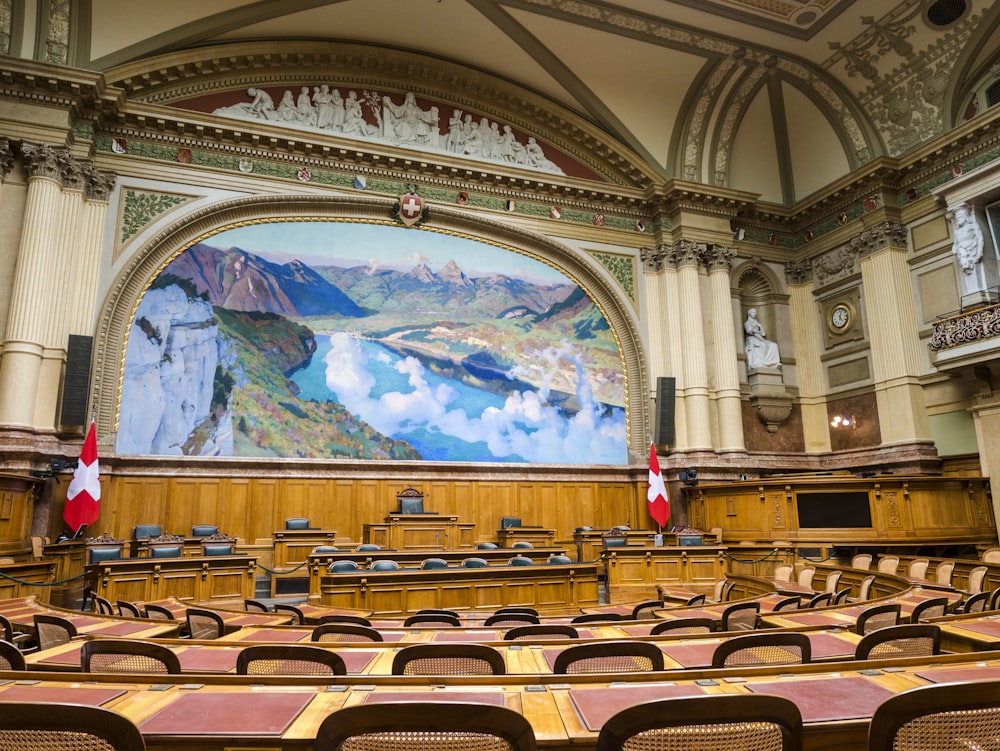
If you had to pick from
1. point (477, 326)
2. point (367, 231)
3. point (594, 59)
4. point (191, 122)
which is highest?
point (594, 59)

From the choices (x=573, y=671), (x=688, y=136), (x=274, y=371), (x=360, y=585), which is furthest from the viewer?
(x=688, y=136)

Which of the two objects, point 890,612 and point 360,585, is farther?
point 360,585

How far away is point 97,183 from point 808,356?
740 inches

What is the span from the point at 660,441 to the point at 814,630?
13.3 m

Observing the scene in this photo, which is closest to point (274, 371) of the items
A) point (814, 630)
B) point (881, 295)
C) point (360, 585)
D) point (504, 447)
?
point (504, 447)

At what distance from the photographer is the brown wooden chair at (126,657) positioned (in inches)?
135

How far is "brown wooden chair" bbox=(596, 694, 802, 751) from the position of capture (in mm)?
1859

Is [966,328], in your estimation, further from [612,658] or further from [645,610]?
[612,658]

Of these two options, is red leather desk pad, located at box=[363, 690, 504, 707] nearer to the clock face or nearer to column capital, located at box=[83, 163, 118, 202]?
column capital, located at box=[83, 163, 118, 202]

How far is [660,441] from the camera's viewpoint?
18.1m

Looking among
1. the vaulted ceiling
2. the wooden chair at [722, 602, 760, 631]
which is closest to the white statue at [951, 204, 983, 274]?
the vaulted ceiling

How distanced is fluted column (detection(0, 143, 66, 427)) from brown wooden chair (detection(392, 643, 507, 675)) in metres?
12.5

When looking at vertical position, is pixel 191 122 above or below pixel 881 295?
above

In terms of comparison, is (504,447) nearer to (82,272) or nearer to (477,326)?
(477,326)
